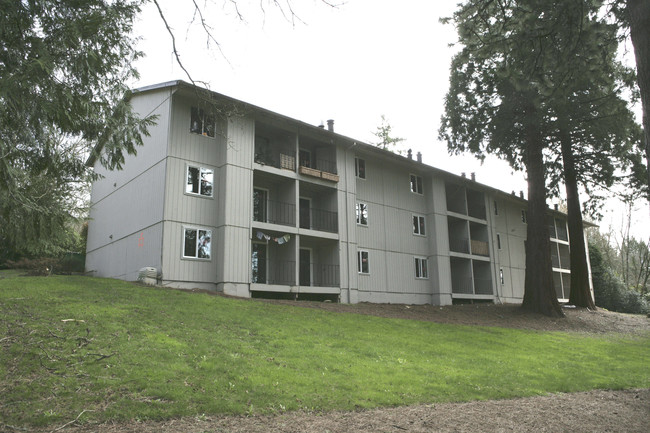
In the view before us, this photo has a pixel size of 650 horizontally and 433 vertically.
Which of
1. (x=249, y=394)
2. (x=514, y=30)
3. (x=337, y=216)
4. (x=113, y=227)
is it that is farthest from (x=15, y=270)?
(x=514, y=30)

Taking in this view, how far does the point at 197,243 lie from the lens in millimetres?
19078

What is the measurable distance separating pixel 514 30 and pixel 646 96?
461 centimetres

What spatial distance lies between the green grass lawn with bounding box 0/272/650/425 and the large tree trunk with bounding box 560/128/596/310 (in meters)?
12.6

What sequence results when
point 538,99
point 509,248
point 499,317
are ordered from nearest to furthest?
point 538,99 < point 499,317 < point 509,248

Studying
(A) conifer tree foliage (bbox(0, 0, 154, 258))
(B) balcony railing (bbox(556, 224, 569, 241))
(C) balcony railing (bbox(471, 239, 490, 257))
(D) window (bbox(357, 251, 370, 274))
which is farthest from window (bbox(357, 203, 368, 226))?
(B) balcony railing (bbox(556, 224, 569, 241))

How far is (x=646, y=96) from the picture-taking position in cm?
767

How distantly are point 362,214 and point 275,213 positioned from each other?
17.9ft

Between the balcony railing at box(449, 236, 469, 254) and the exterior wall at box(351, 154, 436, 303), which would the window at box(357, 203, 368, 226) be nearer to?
the exterior wall at box(351, 154, 436, 303)

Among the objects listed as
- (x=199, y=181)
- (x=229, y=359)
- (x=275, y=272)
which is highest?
(x=199, y=181)

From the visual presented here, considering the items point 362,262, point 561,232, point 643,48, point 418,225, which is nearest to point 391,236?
point 418,225

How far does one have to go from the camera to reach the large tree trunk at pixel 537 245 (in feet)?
79.7

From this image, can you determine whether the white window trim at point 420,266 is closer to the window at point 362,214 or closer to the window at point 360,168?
the window at point 362,214

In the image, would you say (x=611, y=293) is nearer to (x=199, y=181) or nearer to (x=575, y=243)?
(x=575, y=243)

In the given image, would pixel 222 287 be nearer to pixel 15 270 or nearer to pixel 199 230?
pixel 199 230
